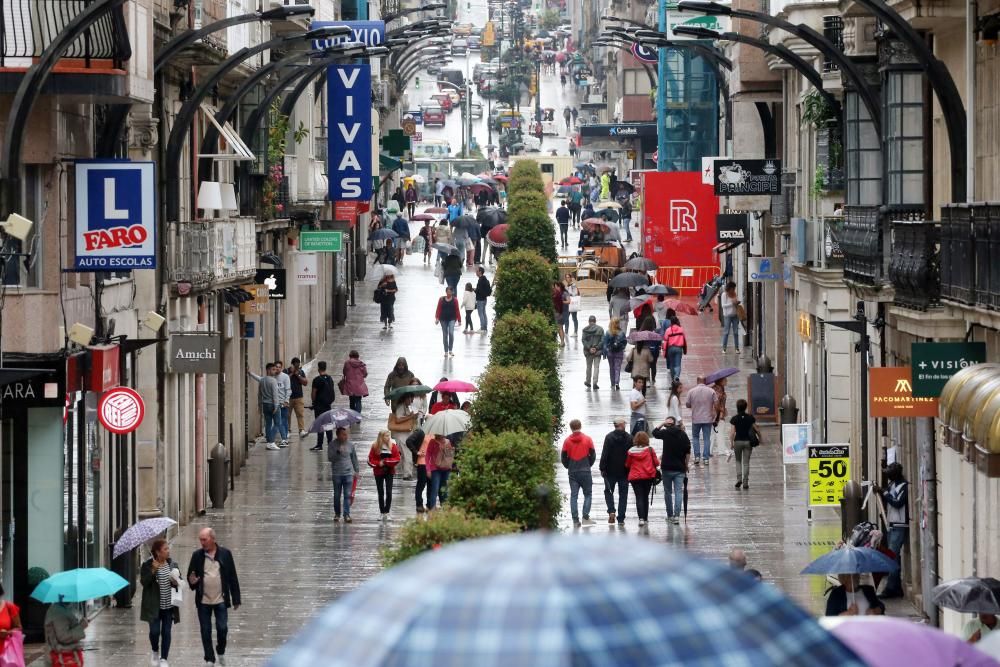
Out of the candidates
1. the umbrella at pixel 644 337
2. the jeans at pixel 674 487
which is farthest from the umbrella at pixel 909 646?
the umbrella at pixel 644 337

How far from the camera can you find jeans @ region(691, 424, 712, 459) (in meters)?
32.3

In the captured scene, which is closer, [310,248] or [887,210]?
[887,210]

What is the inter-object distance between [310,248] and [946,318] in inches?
937

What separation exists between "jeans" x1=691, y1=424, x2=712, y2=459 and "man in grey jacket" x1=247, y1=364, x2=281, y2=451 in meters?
7.08

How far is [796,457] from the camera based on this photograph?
87.4 feet

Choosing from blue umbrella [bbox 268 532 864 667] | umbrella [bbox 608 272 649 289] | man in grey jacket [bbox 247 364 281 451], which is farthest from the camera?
umbrella [bbox 608 272 649 289]

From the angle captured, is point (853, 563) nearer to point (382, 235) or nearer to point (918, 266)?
point (918, 266)

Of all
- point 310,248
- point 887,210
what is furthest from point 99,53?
point 310,248

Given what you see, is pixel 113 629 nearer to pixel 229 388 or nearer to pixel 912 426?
pixel 912 426

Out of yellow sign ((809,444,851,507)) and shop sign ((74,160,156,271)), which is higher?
shop sign ((74,160,156,271))

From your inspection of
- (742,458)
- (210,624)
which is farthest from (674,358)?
(210,624)

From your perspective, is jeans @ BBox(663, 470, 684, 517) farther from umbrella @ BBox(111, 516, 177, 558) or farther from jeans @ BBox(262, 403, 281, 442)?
jeans @ BBox(262, 403, 281, 442)

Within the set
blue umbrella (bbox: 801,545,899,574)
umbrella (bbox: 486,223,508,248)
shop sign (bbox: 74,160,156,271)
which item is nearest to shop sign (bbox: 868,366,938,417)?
blue umbrella (bbox: 801,545,899,574)

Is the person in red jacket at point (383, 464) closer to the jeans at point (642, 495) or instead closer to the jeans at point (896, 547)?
the jeans at point (642, 495)
